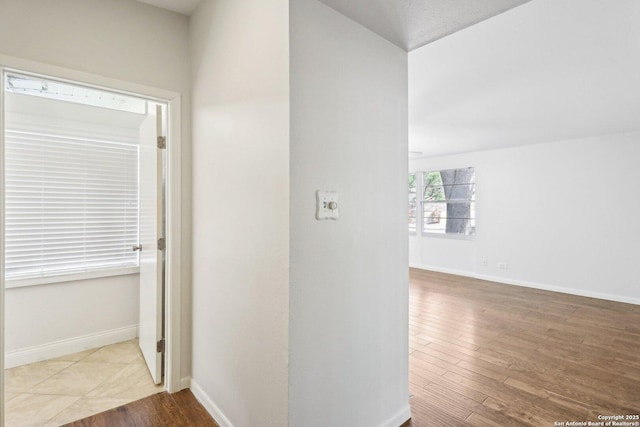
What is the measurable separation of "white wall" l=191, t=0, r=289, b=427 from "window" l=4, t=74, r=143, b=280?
3.98 feet

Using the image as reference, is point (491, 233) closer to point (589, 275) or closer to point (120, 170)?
point (589, 275)

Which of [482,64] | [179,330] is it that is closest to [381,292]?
[179,330]

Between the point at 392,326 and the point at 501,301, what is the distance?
3725 millimetres

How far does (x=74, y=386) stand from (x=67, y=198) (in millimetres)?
1648

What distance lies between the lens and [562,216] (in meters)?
5.12

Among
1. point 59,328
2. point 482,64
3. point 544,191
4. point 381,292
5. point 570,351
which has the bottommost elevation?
point 570,351

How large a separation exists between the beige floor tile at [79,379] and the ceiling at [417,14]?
3028 mm

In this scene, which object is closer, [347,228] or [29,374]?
[347,228]

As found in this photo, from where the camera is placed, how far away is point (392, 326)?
1.85 meters

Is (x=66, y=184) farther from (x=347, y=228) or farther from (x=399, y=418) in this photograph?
(x=399, y=418)

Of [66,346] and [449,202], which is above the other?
[449,202]

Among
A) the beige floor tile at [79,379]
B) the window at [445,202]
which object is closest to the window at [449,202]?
the window at [445,202]

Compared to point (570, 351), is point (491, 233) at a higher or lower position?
higher

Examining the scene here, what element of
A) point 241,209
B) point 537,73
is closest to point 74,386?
point 241,209
